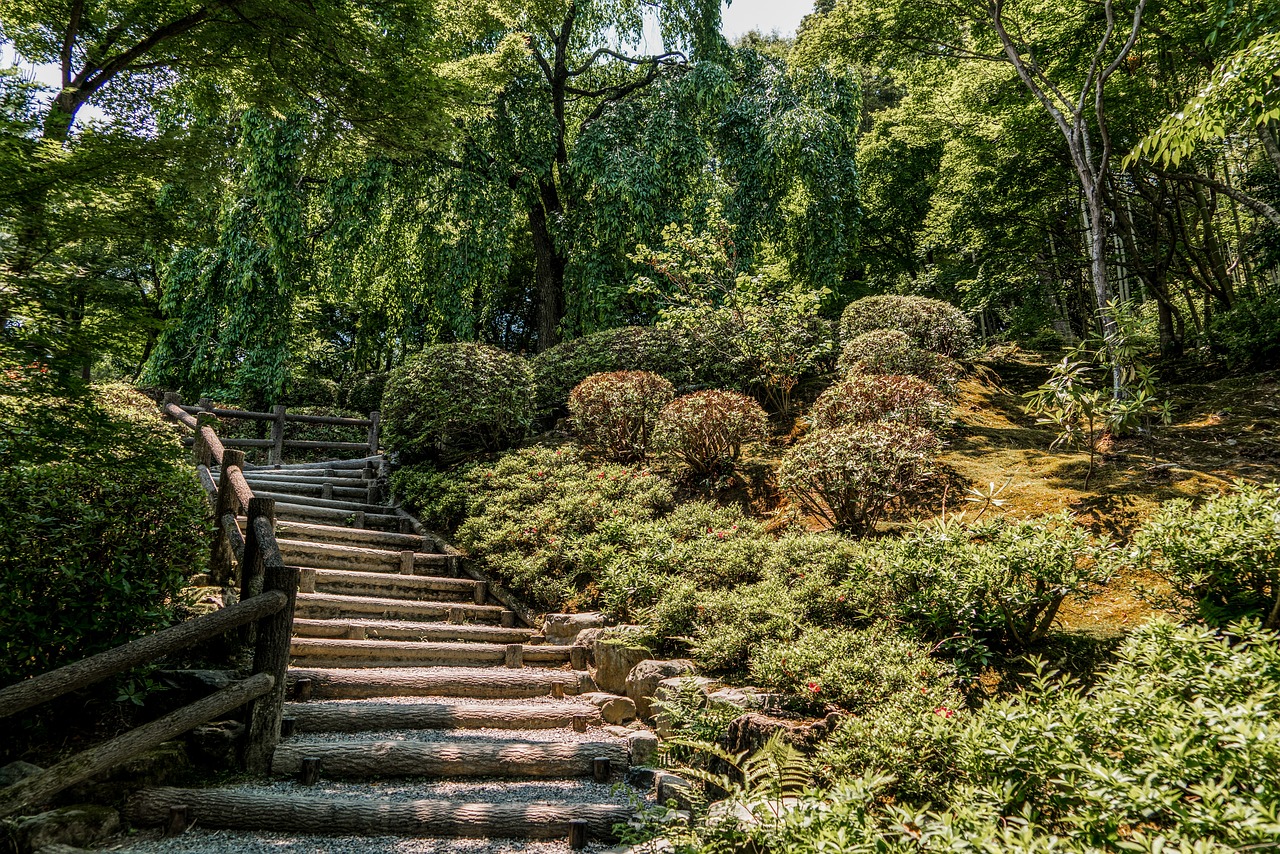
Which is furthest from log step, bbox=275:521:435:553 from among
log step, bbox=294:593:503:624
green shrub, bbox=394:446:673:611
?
log step, bbox=294:593:503:624

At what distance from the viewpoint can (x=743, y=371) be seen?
9.74 metres

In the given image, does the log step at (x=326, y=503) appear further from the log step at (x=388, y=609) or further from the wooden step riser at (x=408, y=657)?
the wooden step riser at (x=408, y=657)

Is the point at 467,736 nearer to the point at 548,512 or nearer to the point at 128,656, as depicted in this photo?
the point at 128,656

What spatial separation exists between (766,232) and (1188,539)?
9599 mm

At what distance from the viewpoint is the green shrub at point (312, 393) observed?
50.6 feet

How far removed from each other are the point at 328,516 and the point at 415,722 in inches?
165

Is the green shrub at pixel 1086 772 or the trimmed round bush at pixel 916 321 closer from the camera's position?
the green shrub at pixel 1086 772

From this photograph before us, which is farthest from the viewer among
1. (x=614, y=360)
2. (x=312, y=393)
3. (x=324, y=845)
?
(x=312, y=393)

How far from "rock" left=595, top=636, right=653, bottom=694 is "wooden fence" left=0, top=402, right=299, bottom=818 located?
227cm

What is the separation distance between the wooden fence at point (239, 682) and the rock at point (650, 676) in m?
2.32

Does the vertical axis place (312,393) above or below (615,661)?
above

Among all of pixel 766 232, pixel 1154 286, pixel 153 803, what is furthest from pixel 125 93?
pixel 1154 286

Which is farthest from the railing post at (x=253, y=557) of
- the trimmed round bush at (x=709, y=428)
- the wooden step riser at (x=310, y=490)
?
the trimmed round bush at (x=709, y=428)

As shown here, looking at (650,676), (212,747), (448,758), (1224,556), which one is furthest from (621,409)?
(1224,556)
